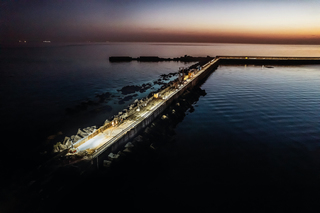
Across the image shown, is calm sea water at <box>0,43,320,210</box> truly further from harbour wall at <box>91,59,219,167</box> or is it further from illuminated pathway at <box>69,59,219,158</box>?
illuminated pathway at <box>69,59,219,158</box>

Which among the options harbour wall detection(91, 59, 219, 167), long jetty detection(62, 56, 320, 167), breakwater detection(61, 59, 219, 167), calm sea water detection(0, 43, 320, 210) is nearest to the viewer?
breakwater detection(61, 59, 219, 167)

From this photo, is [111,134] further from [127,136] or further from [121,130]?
[127,136]

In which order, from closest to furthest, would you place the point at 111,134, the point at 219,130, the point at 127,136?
the point at 111,134 → the point at 127,136 → the point at 219,130

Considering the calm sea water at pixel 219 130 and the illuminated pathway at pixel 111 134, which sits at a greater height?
the illuminated pathway at pixel 111 134

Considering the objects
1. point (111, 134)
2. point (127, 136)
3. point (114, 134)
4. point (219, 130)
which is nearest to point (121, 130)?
point (127, 136)

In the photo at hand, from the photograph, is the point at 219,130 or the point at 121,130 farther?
the point at 219,130

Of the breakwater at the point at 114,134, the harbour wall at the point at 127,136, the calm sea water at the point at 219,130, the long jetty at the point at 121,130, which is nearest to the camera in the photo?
the breakwater at the point at 114,134

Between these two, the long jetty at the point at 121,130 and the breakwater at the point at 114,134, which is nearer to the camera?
the breakwater at the point at 114,134

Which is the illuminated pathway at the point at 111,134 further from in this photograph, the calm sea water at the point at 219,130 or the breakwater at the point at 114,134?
the calm sea water at the point at 219,130

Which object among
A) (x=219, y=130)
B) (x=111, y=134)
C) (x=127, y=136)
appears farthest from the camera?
(x=219, y=130)

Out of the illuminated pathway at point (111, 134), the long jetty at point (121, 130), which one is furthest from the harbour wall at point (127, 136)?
the illuminated pathway at point (111, 134)

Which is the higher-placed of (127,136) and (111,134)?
(111,134)

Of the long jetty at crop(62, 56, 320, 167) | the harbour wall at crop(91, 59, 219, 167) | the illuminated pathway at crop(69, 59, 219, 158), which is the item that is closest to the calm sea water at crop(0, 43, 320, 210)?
the harbour wall at crop(91, 59, 219, 167)
